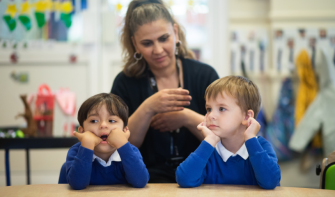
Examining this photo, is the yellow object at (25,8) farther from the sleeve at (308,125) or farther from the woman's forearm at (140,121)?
the sleeve at (308,125)

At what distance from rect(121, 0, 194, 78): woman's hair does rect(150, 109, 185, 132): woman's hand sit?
26 cm

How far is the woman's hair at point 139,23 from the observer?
1344 millimetres

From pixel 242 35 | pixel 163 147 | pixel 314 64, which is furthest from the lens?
pixel 242 35

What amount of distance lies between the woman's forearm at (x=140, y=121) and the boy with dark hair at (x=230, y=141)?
32 centimetres

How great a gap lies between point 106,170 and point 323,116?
2.29 metres

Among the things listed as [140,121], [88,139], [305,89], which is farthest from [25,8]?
[305,89]

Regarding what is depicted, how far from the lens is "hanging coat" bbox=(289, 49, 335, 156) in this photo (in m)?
2.64

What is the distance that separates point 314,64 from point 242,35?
716 millimetres

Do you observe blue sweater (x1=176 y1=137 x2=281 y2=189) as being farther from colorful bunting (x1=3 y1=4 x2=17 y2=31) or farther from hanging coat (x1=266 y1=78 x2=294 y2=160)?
colorful bunting (x1=3 y1=4 x2=17 y2=31)

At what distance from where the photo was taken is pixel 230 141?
100cm

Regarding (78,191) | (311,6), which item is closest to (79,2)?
(311,6)

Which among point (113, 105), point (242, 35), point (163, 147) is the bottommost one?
point (163, 147)

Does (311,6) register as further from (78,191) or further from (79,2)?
(78,191)

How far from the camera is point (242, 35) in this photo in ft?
9.89
